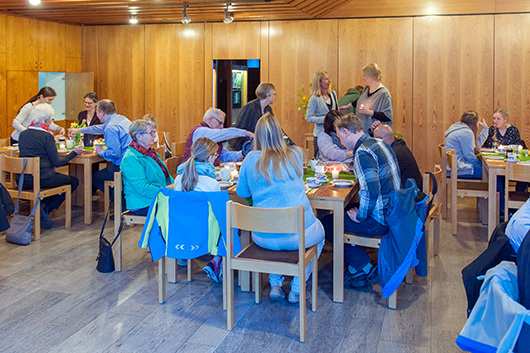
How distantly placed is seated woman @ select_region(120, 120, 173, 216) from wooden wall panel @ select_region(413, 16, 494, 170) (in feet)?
19.3

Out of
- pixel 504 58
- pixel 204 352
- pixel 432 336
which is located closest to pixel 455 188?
pixel 432 336

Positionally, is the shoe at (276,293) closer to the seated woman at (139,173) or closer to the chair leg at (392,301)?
the chair leg at (392,301)

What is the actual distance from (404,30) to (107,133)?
550 centimetres

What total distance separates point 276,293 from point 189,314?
635 millimetres

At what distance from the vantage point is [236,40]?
10.0 meters

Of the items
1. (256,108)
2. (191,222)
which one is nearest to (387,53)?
(256,108)

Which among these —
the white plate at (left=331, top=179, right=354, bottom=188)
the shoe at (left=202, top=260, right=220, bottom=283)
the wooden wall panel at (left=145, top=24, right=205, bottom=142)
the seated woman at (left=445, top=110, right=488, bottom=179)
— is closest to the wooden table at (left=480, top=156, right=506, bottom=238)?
the seated woman at (left=445, top=110, right=488, bottom=179)

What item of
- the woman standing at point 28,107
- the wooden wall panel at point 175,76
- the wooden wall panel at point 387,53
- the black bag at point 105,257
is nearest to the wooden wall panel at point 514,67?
the wooden wall panel at point 387,53

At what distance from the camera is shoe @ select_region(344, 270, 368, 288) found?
4.12 meters

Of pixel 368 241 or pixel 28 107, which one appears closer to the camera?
pixel 368 241

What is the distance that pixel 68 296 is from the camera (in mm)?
3969

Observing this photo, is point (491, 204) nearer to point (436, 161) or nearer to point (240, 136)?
point (240, 136)

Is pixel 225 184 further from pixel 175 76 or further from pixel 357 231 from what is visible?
pixel 175 76

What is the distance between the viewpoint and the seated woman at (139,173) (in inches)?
176
